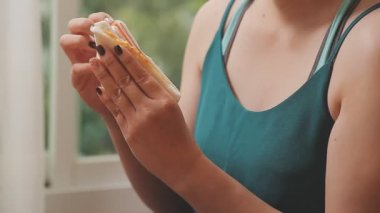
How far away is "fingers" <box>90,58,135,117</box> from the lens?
2.30 ft

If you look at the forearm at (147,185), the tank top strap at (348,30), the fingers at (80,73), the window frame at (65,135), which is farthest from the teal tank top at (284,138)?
the window frame at (65,135)

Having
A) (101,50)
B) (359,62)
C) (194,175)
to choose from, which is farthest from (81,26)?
(359,62)

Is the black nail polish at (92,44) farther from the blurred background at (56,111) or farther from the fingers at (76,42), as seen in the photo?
the blurred background at (56,111)

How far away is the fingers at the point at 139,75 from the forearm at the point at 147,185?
0.22 m

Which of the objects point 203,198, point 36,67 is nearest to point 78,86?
point 36,67

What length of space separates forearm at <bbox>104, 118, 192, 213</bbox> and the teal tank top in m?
0.11

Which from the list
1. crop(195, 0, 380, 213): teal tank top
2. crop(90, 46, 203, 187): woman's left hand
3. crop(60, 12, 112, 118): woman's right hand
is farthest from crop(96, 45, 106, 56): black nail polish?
crop(195, 0, 380, 213): teal tank top

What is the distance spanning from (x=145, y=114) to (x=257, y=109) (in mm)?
232

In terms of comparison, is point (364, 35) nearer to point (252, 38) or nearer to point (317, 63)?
point (317, 63)

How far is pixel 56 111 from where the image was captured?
118 centimetres

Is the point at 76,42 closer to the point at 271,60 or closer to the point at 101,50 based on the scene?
the point at 101,50

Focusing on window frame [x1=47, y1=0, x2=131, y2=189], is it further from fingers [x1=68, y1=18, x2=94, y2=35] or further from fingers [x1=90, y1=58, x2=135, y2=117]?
fingers [x1=90, y1=58, x2=135, y2=117]

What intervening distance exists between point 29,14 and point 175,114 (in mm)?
375

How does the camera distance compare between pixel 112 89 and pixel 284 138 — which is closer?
pixel 112 89
